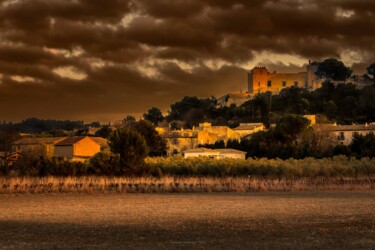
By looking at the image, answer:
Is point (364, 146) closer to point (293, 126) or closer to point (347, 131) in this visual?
point (293, 126)

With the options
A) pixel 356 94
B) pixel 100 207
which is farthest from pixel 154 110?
pixel 100 207

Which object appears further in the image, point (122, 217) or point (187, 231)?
point (122, 217)

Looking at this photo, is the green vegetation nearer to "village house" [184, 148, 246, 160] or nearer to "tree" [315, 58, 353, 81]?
"village house" [184, 148, 246, 160]

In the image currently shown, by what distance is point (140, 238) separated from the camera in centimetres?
1533

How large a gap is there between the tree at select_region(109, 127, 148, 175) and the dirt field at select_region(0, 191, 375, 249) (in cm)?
2036

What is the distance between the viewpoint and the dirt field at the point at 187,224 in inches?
571

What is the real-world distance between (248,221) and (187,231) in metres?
3.14

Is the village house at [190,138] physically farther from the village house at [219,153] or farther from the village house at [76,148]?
the village house at [219,153]

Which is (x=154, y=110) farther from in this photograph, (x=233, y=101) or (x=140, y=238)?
(x=140, y=238)

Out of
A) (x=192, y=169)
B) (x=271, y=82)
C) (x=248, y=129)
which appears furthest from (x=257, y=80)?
(x=192, y=169)

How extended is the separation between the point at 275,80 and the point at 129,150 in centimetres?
13425

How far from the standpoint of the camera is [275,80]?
178 metres

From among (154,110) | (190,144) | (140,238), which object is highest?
(154,110)

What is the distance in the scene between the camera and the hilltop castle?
175375 millimetres
